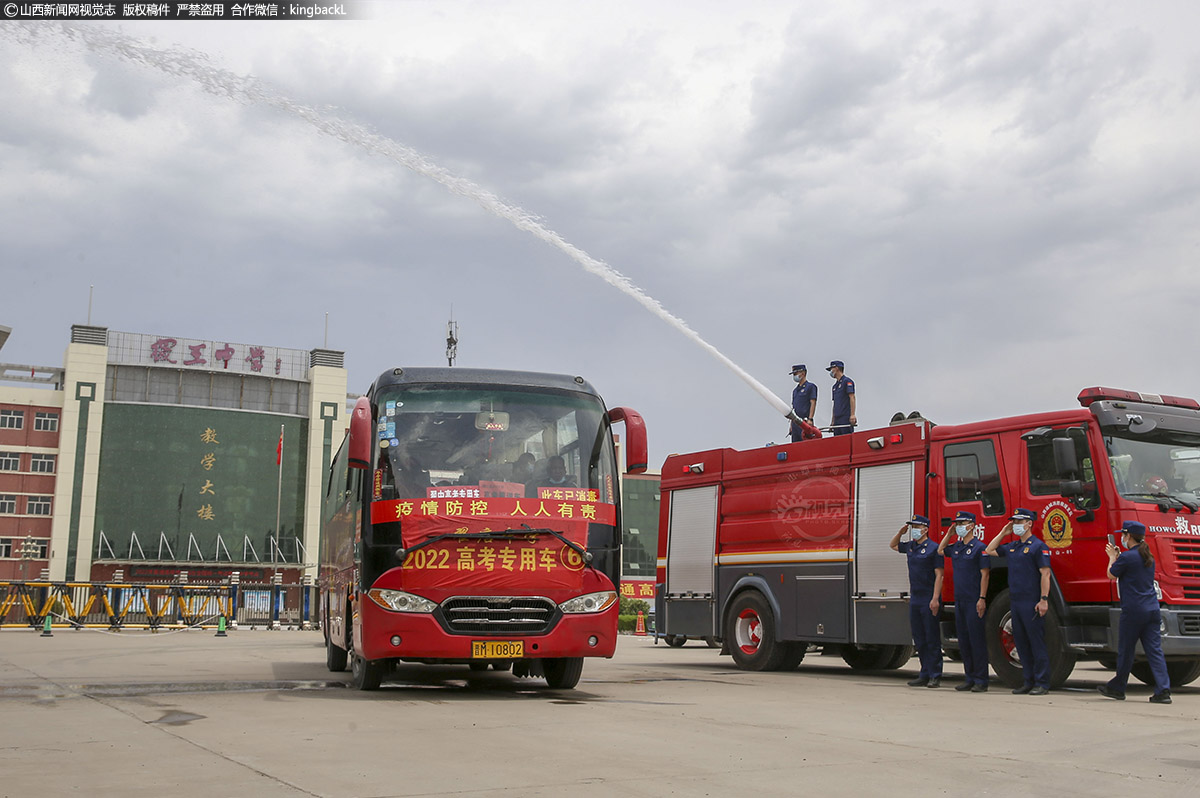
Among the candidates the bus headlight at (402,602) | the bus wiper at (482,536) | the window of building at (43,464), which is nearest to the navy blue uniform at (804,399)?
the bus wiper at (482,536)

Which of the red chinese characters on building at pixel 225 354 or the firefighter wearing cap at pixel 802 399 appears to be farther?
the red chinese characters on building at pixel 225 354

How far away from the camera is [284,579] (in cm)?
7331

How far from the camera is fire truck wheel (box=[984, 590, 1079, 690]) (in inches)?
498

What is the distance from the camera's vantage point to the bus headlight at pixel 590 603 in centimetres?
1140

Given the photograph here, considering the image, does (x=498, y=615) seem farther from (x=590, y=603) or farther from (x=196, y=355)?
(x=196, y=355)

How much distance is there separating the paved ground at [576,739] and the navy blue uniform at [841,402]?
3.84 metres

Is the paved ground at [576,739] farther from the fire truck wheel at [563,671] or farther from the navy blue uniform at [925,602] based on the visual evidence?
the navy blue uniform at [925,602]

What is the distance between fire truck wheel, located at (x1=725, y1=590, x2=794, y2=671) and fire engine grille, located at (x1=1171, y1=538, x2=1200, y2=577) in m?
5.47

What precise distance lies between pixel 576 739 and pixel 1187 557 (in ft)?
24.9

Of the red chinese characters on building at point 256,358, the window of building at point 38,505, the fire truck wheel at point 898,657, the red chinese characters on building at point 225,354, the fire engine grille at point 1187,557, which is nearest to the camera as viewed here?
the fire engine grille at point 1187,557

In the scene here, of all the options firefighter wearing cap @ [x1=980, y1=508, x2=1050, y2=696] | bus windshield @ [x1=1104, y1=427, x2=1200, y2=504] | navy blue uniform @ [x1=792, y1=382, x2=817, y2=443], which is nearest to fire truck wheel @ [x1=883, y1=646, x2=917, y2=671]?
navy blue uniform @ [x1=792, y1=382, x2=817, y2=443]

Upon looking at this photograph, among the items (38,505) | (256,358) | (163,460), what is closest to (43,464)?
(38,505)

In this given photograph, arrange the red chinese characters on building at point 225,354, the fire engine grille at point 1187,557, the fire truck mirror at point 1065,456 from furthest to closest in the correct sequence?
the red chinese characters on building at point 225,354
the fire engine grille at point 1187,557
the fire truck mirror at point 1065,456

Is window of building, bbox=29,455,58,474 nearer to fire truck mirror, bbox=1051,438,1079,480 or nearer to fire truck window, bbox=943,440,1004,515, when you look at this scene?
fire truck window, bbox=943,440,1004,515
